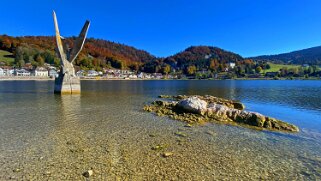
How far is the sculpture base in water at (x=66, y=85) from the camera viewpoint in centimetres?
3294

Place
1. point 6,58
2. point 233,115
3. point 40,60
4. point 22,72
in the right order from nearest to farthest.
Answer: point 233,115
point 22,72
point 6,58
point 40,60

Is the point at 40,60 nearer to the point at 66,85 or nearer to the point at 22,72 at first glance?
the point at 22,72

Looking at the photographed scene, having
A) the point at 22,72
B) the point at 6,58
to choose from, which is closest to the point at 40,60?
the point at 6,58

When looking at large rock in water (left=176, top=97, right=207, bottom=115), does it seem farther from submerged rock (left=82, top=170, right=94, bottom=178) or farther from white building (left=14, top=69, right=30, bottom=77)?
white building (left=14, top=69, right=30, bottom=77)

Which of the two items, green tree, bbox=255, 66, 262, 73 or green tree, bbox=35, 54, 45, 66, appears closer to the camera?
green tree, bbox=35, 54, 45, 66

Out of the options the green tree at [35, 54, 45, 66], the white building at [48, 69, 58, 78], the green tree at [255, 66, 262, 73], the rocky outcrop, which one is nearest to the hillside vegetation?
the green tree at [35, 54, 45, 66]

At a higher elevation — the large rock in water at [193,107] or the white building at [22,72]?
the white building at [22,72]

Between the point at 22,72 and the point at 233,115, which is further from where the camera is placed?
the point at 22,72

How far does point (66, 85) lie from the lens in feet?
109

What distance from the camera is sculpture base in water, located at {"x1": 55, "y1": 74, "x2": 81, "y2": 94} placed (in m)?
32.9

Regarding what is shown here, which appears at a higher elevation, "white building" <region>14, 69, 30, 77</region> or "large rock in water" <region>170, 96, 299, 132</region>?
"white building" <region>14, 69, 30, 77</region>

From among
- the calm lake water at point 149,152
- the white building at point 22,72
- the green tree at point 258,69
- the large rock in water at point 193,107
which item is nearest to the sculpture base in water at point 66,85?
the calm lake water at point 149,152

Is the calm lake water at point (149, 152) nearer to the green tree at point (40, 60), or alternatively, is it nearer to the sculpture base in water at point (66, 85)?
the sculpture base in water at point (66, 85)

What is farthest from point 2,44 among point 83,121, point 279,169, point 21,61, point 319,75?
point 319,75
